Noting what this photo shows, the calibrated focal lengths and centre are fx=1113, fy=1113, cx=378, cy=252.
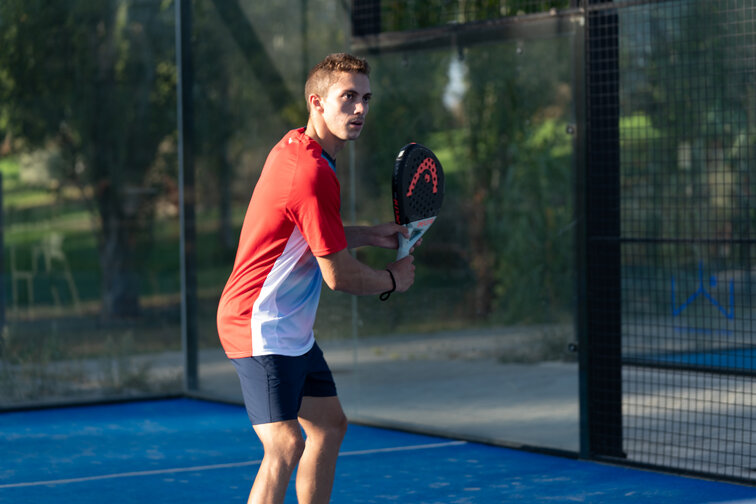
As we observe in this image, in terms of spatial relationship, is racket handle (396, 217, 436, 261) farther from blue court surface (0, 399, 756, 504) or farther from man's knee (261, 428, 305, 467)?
blue court surface (0, 399, 756, 504)

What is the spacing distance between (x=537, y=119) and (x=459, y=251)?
1.63 metres

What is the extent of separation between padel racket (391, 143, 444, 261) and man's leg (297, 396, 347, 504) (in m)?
0.63

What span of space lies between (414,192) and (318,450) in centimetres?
101

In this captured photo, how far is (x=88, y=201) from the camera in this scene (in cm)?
1007

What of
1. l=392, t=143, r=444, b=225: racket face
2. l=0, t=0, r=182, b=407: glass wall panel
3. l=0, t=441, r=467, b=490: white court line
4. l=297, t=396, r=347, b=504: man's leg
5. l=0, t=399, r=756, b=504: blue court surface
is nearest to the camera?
l=392, t=143, r=444, b=225: racket face

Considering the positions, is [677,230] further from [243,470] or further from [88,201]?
[243,470]

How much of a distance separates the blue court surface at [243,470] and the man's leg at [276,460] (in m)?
1.72

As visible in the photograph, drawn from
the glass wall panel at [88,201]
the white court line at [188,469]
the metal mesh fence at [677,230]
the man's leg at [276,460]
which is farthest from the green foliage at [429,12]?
the man's leg at [276,460]

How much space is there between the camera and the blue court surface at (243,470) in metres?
5.54

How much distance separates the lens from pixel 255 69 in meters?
8.49

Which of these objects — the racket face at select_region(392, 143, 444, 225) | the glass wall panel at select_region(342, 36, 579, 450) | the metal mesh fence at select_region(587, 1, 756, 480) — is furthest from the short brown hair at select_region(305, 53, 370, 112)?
the glass wall panel at select_region(342, 36, 579, 450)

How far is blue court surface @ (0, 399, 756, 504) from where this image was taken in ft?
18.2

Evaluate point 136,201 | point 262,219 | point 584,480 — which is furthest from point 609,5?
point 136,201

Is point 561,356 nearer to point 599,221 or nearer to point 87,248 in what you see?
point 599,221
